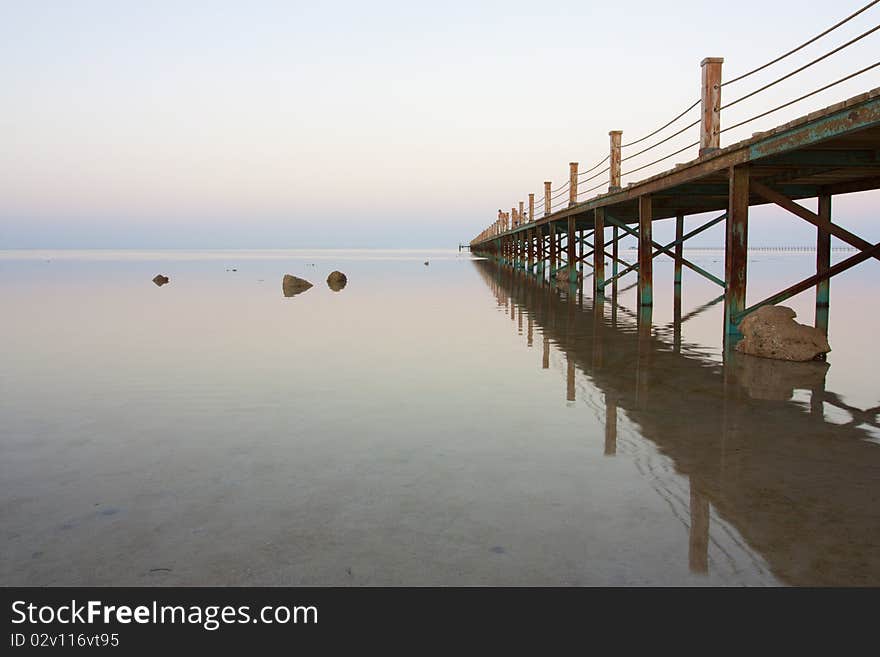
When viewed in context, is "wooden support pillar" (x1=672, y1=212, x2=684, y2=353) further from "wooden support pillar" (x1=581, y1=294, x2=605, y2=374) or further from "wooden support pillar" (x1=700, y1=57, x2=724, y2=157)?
"wooden support pillar" (x1=700, y1=57, x2=724, y2=157)

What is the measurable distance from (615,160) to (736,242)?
8.13 meters

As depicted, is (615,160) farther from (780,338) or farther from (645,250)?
(780,338)

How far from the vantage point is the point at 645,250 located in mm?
16047

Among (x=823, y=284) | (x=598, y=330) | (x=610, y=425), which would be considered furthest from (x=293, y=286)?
(x=610, y=425)

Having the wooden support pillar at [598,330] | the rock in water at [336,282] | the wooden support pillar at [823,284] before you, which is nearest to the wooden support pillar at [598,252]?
the wooden support pillar at [598,330]

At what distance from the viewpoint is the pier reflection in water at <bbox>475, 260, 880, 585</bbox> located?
346cm

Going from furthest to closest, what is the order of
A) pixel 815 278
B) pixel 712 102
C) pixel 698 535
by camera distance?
pixel 712 102, pixel 815 278, pixel 698 535

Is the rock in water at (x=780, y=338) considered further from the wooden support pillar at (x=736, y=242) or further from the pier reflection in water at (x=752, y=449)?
the wooden support pillar at (x=736, y=242)

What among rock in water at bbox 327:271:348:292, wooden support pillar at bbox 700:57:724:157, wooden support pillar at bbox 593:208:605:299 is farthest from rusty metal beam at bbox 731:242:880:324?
rock in water at bbox 327:271:348:292

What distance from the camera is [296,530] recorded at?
3693mm

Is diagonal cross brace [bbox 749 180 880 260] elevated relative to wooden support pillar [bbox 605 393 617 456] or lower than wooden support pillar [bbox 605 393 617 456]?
elevated

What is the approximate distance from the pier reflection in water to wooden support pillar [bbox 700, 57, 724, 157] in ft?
11.3
